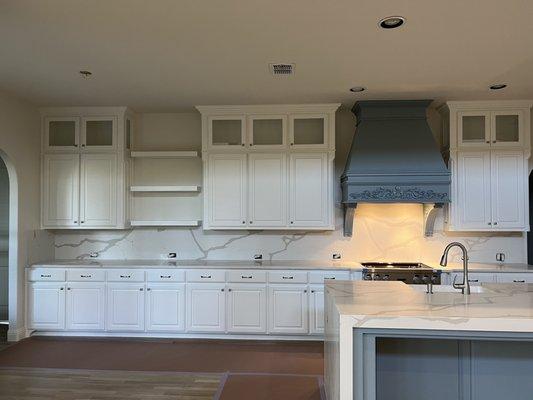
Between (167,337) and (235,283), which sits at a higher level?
(235,283)

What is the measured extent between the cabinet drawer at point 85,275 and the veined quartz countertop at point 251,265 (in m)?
0.06

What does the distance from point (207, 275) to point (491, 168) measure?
326 centimetres

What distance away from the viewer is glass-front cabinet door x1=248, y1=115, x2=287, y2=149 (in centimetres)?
448

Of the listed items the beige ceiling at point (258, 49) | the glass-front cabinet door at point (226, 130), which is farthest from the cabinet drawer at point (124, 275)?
the beige ceiling at point (258, 49)

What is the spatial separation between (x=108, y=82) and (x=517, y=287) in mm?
3752

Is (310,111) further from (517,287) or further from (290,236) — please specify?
(517,287)

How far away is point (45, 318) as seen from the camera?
14.3ft

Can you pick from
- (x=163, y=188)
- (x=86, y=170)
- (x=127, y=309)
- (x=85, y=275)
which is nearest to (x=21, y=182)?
(x=86, y=170)

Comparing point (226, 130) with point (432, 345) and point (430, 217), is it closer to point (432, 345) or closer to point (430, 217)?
point (430, 217)

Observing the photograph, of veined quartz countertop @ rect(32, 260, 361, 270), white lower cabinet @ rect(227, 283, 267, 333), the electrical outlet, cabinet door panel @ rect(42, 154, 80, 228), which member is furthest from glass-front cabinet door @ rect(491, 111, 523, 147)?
cabinet door panel @ rect(42, 154, 80, 228)

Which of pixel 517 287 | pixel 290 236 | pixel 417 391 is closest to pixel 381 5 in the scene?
pixel 517 287

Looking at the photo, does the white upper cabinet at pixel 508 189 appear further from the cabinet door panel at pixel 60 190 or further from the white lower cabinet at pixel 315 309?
the cabinet door panel at pixel 60 190

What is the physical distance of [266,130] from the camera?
453cm

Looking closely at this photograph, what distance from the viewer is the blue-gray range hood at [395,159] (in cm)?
413
